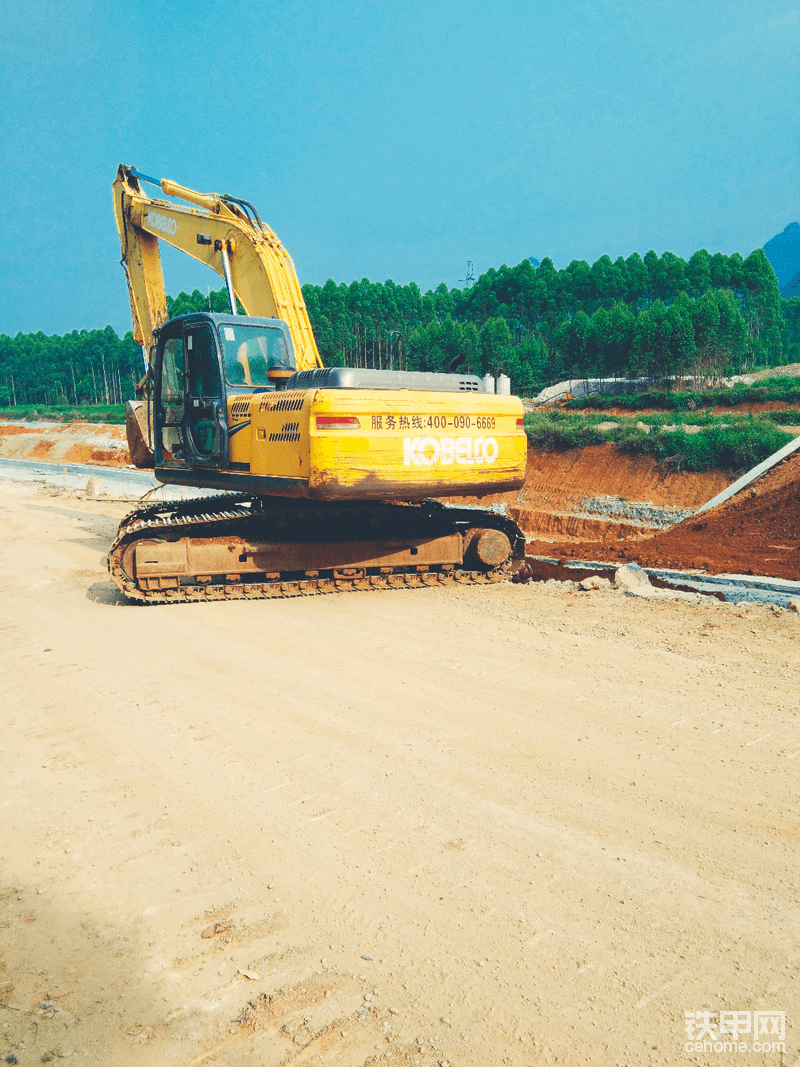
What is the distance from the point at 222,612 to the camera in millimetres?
8023

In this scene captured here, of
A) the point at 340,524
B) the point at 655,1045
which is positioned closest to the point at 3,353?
the point at 340,524

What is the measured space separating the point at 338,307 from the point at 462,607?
7088 cm

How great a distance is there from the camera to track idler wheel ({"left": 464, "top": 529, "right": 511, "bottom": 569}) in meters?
9.26

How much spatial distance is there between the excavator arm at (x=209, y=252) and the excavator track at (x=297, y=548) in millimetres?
2051

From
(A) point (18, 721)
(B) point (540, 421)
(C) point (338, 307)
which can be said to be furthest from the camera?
(C) point (338, 307)

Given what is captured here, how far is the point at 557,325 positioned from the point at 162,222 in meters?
60.6

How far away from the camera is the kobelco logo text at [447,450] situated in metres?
7.73

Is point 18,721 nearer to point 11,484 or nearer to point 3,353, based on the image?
point 11,484

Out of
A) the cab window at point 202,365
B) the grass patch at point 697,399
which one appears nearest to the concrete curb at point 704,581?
the cab window at point 202,365

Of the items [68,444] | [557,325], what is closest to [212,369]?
[68,444]

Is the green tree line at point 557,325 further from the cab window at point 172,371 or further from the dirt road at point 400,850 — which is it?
the dirt road at point 400,850

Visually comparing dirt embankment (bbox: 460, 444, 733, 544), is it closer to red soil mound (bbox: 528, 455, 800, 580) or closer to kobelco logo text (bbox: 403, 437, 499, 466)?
red soil mound (bbox: 528, 455, 800, 580)

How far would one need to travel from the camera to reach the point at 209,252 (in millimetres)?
10664

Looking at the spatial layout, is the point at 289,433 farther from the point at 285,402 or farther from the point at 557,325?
the point at 557,325
